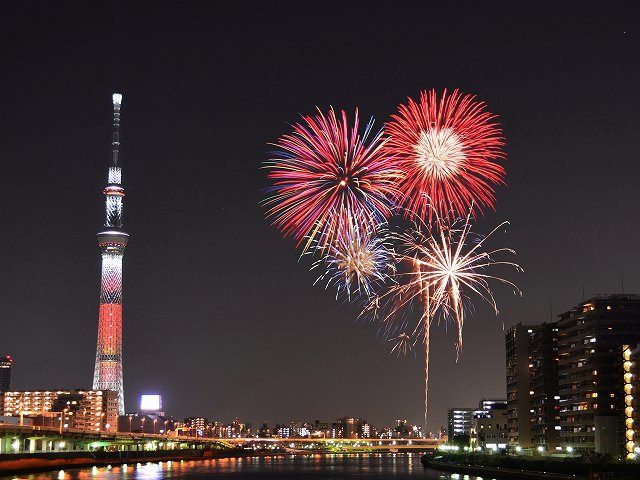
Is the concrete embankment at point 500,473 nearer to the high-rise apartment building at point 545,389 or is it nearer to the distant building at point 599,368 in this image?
the distant building at point 599,368

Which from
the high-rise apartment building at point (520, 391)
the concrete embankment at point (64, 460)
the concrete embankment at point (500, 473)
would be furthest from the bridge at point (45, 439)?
the high-rise apartment building at point (520, 391)

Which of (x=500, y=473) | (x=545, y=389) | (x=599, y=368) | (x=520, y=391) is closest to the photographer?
(x=500, y=473)

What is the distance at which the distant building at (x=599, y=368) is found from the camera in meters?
131

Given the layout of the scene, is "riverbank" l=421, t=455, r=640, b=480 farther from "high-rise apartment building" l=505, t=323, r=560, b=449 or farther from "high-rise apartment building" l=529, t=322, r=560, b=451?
"high-rise apartment building" l=505, t=323, r=560, b=449

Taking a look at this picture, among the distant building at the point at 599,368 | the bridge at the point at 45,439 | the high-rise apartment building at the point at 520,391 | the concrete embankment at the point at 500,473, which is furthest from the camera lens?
the high-rise apartment building at the point at 520,391

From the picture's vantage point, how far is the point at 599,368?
140625 millimetres

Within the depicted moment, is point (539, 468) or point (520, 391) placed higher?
point (520, 391)

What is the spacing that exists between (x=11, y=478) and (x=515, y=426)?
11236 cm

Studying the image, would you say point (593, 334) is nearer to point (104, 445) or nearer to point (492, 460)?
point (492, 460)

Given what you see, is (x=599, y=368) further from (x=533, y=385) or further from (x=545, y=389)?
(x=533, y=385)

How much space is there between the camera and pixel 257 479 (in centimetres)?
11488

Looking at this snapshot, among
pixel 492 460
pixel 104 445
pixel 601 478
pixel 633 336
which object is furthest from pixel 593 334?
pixel 104 445

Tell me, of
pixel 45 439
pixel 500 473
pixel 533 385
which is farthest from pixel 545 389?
pixel 45 439

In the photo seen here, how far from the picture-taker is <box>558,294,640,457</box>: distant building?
131 m
